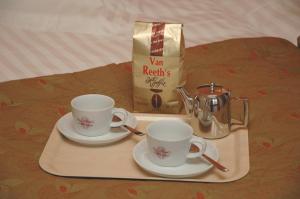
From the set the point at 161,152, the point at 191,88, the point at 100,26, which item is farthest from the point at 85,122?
the point at 100,26

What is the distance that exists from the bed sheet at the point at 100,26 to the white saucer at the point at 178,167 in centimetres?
62

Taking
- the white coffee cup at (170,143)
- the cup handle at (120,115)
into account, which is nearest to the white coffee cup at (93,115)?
the cup handle at (120,115)

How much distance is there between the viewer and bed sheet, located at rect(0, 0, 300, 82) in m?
1.74

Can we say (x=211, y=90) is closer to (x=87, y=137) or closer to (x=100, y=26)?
(x=87, y=137)

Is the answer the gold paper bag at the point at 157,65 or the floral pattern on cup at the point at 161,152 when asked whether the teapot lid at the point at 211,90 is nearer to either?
the gold paper bag at the point at 157,65

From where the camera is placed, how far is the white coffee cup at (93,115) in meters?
1.16

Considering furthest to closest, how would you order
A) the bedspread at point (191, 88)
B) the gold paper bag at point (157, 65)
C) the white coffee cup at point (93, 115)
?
1. the gold paper bag at point (157, 65)
2. the white coffee cup at point (93, 115)
3. the bedspread at point (191, 88)

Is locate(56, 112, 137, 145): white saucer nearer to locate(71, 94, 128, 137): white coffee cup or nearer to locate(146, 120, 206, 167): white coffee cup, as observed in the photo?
locate(71, 94, 128, 137): white coffee cup

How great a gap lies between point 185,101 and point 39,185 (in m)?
0.41

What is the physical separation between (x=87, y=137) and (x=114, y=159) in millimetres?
94

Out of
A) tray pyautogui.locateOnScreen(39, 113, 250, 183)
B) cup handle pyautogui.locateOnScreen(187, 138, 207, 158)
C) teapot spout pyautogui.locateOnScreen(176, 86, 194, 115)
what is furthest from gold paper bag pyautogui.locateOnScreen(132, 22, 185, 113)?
cup handle pyautogui.locateOnScreen(187, 138, 207, 158)

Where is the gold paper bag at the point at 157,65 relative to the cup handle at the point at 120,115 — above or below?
above

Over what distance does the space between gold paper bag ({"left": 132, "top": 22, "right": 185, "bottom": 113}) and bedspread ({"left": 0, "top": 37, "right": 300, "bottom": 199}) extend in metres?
0.07

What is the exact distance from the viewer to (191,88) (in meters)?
1.50
